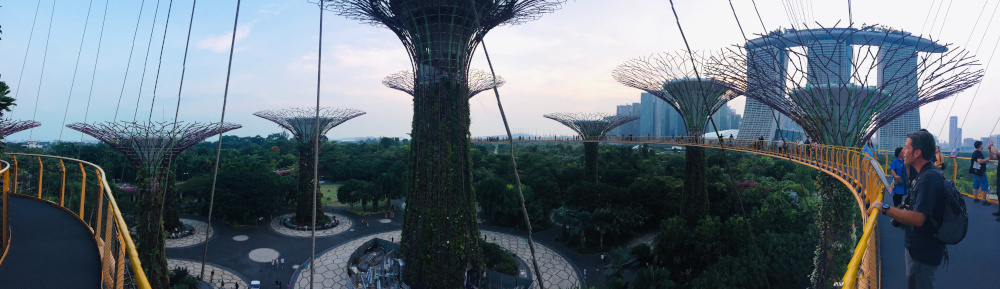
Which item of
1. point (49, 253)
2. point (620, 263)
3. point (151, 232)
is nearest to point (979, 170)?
point (620, 263)

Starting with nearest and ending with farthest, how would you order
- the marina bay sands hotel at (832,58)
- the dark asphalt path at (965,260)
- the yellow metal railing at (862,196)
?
the yellow metal railing at (862,196) → the dark asphalt path at (965,260) → the marina bay sands hotel at (832,58)

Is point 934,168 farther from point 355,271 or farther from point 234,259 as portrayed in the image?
point 234,259

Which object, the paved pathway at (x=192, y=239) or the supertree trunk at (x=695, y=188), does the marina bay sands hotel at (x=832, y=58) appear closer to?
the supertree trunk at (x=695, y=188)

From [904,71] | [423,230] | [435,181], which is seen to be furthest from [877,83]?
[423,230]

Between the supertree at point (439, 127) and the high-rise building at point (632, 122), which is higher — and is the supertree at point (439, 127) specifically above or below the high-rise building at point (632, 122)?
below

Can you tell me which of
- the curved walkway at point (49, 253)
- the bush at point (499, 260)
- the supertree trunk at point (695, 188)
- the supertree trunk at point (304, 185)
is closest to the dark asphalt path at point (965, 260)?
the curved walkway at point (49, 253)

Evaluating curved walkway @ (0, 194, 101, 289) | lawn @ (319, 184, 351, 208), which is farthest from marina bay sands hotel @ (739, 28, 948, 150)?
lawn @ (319, 184, 351, 208)

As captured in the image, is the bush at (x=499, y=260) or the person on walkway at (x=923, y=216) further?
the bush at (x=499, y=260)
